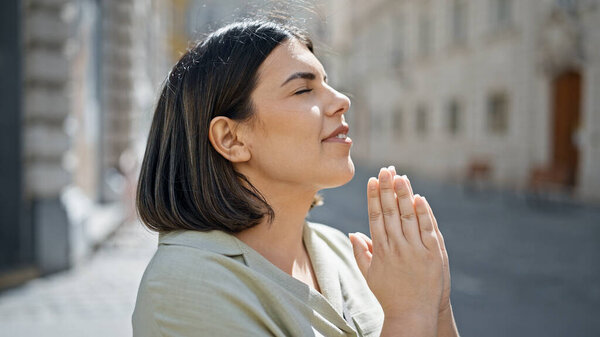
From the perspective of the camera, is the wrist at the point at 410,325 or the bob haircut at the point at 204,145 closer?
the wrist at the point at 410,325

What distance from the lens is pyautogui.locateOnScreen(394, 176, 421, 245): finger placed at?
149 centimetres

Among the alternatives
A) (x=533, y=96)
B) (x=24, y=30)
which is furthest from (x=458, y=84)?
(x=24, y=30)

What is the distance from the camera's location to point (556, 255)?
852 cm

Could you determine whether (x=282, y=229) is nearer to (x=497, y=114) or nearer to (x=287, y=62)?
(x=287, y=62)

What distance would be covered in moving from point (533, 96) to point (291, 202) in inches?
708

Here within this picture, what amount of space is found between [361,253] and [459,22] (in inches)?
912

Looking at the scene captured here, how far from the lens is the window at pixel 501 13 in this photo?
1934 centimetres

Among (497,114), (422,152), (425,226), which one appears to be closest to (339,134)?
(425,226)

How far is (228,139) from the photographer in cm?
161

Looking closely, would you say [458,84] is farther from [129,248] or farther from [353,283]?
[353,283]

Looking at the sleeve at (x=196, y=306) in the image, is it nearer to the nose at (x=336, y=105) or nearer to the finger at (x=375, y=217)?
the finger at (x=375, y=217)

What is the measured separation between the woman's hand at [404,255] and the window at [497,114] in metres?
19.1

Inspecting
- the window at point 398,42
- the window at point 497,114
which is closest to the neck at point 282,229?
the window at point 497,114

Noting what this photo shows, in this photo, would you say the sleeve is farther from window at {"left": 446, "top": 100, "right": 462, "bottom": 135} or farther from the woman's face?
window at {"left": 446, "top": 100, "right": 462, "bottom": 135}
